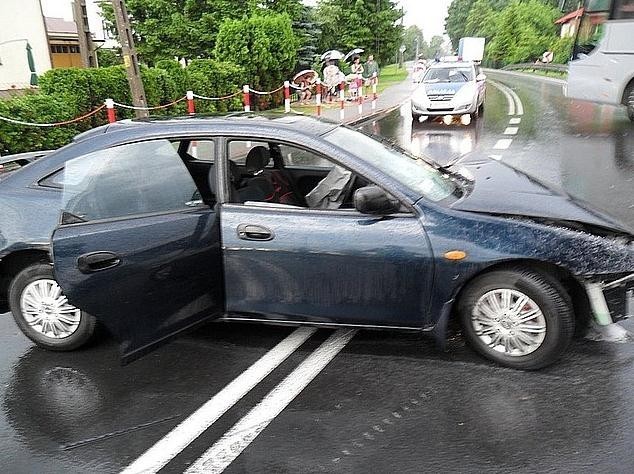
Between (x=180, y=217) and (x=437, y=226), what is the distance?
1537mm

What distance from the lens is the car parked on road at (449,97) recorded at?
16.0m

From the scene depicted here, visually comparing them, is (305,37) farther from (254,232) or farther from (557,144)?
(254,232)

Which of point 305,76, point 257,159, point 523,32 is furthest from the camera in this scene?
point 523,32

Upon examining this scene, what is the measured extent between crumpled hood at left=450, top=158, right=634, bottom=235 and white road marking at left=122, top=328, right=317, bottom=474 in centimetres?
143

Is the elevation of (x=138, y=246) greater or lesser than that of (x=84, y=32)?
lesser

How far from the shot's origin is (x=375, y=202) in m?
3.58

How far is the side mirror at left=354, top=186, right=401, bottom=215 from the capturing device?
3586 millimetres

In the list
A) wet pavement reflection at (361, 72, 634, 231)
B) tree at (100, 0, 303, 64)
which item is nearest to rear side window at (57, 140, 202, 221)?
wet pavement reflection at (361, 72, 634, 231)

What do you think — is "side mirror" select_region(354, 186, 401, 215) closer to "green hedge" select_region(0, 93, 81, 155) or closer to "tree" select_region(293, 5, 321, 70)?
"green hedge" select_region(0, 93, 81, 155)

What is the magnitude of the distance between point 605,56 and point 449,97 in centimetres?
383

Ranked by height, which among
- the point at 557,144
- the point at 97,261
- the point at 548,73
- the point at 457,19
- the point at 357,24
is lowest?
the point at 548,73

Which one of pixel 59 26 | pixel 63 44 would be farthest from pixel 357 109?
pixel 59 26

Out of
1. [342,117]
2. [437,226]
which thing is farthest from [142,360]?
[342,117]

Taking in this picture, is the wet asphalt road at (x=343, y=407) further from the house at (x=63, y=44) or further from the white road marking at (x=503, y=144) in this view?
the house at (x=63, y=44)
